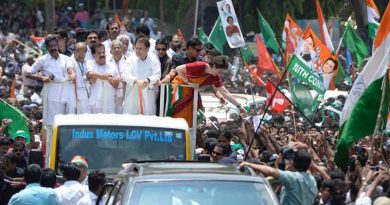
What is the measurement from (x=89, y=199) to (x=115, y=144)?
5.77 feet

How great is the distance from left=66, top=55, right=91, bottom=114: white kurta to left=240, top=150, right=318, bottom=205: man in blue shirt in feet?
16.1

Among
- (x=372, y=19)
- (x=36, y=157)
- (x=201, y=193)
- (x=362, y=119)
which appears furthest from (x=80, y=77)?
(x=372, y=19)

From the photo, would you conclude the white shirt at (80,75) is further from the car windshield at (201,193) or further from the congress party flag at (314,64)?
the congress party flag at (314,64)

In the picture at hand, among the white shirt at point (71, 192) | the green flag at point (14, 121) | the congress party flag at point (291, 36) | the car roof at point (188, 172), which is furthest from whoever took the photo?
the congress party flag at point (291, 36)

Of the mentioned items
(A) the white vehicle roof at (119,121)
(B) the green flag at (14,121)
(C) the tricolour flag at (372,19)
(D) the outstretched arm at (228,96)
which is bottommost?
(B) the green flag at (14,121)

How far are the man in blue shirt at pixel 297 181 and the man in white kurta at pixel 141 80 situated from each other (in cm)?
441

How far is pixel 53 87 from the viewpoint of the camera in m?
15.5

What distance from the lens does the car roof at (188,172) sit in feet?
32.7

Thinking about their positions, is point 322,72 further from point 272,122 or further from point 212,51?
point 212,51

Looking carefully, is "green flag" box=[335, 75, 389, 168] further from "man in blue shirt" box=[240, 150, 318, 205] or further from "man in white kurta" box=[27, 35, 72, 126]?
"man in white kurta" box=[27, 35, 72, 126]

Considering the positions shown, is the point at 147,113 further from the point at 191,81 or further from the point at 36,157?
the point at 36,157

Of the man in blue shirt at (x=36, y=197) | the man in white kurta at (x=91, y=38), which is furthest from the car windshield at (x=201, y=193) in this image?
the man in white kurta at (x=91, y=38)

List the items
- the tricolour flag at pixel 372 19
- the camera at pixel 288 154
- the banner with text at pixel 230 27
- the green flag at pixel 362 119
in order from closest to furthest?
the camera at pixel 288 154
the green flag at pixel 362 119
the tricolour flag at pixel 372 19
the banner with text at pixel 230 27

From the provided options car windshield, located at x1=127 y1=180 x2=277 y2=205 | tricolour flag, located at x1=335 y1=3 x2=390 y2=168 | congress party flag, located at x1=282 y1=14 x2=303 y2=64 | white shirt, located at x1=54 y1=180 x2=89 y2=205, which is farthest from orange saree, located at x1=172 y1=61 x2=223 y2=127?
congress party flag, located at x1=282 y1=14 x2=303 y2=64
